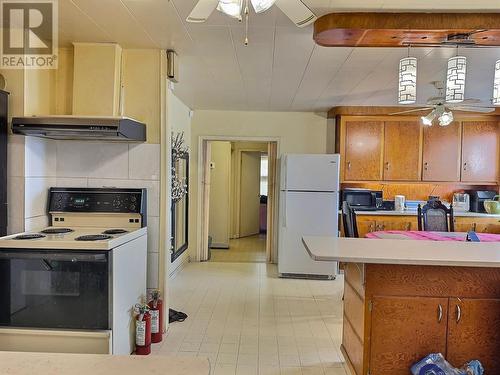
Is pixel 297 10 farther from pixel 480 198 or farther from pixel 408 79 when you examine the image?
pixel 480 198

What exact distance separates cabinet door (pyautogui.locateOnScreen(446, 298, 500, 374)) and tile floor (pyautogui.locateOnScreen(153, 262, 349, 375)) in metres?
0.77

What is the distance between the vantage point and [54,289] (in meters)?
2.28

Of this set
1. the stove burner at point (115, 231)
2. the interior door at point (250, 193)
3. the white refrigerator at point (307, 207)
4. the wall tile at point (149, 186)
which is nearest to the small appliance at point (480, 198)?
the white refrigerator at point (307, 207)

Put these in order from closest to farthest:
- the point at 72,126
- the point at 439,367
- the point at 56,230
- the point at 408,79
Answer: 1. the point at 439,367
2. the point at 408,79
3. the point at 72,126
4. the point at 56,230

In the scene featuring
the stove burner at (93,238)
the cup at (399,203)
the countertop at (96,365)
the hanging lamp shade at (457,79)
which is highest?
the hanging lamp shade at (457,79)

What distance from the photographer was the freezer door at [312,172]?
4938 millimetres

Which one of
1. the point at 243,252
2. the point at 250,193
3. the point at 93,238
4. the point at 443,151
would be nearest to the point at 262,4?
the point at 93,238

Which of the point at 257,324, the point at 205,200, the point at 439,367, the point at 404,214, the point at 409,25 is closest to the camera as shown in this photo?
the point at 439,367

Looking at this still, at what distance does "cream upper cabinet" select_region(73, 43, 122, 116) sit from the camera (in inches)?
113

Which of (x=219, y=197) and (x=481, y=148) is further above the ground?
(x=481, y=148)

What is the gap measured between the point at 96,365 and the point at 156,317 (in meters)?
2.11

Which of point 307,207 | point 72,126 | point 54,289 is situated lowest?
point 54,289

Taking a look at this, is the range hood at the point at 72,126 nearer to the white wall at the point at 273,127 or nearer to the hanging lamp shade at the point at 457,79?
the hanging lamp shade at the point at 457,79

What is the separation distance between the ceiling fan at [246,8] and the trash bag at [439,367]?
6.45 feet
